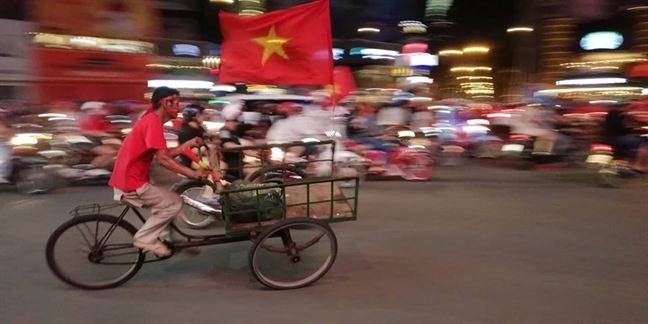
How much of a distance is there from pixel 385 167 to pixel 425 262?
4.57m

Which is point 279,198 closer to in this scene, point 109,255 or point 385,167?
point 109,255

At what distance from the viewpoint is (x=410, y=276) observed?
16.3 feet

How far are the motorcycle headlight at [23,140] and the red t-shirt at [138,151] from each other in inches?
194

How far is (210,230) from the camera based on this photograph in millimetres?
6258

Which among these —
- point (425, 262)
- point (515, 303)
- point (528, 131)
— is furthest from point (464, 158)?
point (515, 303)

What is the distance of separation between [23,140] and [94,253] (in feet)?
15.9

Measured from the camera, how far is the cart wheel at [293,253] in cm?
454

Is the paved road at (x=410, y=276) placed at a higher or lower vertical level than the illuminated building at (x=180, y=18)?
lower

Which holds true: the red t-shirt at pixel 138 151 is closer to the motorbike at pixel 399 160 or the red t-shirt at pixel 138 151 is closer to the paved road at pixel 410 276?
the paved road at pixel 410 276

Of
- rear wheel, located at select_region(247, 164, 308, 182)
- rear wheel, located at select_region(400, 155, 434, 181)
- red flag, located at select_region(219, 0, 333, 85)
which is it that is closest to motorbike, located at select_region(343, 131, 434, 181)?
rear wheel, located at select_region(400, 155, 434, 181)

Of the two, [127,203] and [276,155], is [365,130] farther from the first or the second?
[127,203]

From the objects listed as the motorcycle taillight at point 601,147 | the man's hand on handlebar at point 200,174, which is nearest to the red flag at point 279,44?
the man's hand on handlebar at point 200,174

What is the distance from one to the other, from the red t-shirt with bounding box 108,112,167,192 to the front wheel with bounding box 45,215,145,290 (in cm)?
41

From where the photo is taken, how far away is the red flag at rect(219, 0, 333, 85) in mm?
5301
